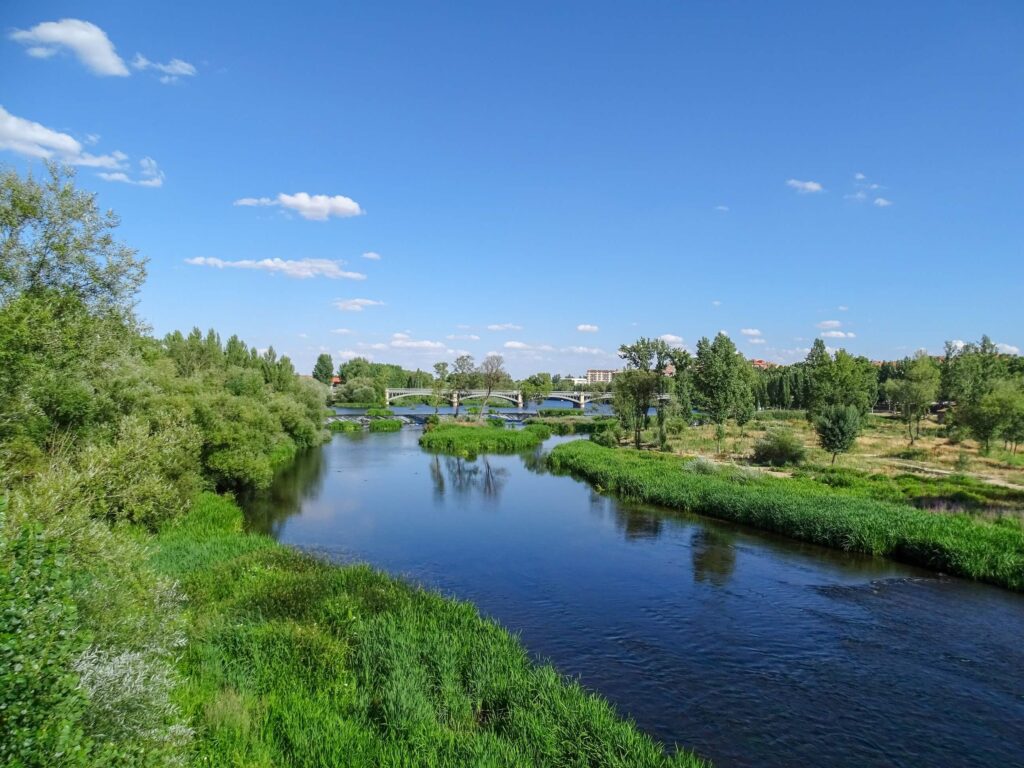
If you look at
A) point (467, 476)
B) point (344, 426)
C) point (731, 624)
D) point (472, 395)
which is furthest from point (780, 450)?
point (472, 395)

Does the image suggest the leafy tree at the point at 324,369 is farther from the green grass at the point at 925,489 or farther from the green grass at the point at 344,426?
the green grass at the point at 925,489

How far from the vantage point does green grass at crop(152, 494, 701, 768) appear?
9359 mm

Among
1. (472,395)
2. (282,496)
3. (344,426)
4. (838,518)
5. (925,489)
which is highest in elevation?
(472,395)

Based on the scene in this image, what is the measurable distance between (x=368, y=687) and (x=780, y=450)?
39.5 meters

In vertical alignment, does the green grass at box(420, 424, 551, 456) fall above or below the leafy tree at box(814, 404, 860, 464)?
below

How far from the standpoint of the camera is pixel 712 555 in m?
24.0

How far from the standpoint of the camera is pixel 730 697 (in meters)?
13.1

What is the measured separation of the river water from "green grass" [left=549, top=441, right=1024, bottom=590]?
0.90 metres

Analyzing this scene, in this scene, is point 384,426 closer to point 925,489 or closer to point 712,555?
point 712,555

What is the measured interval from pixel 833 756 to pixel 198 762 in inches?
439

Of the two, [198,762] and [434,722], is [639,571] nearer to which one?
[434,722]

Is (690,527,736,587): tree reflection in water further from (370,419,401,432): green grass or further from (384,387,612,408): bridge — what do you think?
(384,387,612,408): bridge

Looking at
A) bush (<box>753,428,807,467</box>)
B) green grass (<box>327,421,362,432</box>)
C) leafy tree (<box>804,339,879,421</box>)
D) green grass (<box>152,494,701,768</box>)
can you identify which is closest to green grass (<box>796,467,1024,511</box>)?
bush (<box>753,428,807,467</box>)

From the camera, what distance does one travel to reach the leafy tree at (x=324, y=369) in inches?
5994
